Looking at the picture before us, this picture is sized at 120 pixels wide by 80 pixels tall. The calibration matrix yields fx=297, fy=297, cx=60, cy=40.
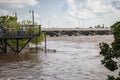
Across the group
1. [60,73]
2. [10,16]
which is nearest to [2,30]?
[60,73]

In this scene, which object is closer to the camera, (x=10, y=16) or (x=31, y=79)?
(x=31, y=79)

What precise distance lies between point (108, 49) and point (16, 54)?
130 ft

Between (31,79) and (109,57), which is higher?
(109,57)

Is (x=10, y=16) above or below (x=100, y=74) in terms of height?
above

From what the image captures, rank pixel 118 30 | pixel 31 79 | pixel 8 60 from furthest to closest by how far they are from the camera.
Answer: pixel 8 60 < pixel 31 79 < pixel 118 30

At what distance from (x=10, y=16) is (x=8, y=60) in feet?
116

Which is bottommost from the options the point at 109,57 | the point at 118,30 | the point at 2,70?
the point at 2,70

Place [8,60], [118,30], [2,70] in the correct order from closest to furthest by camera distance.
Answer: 1. [118,30]
2. [2,70]
3. [8,60]

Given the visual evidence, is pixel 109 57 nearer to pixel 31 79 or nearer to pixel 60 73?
pixel 31 79

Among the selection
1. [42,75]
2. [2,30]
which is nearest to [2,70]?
[42,75]

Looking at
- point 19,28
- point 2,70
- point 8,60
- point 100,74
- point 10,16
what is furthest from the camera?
point 10,16

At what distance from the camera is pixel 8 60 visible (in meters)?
42.1

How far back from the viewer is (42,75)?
96.7 ft

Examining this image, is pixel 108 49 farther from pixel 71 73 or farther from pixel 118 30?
pixel 71 73
